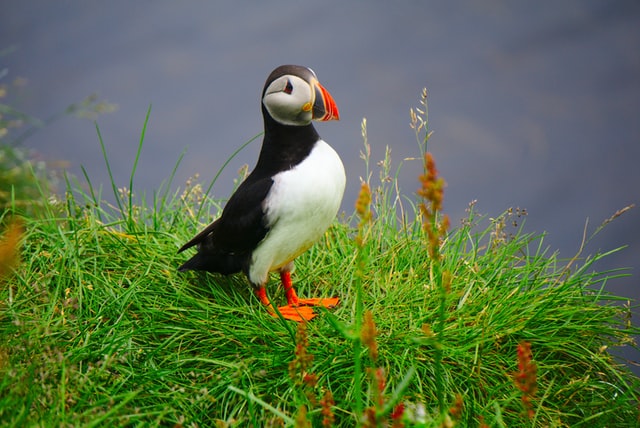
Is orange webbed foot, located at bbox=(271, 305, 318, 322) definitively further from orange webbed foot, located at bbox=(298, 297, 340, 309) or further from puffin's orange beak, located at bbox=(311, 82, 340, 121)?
puffin's orange beak, located at bbox=(311, 82, 340, 121)

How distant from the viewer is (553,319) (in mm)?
3840

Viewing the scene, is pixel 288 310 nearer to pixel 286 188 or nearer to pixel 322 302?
pixel 322 302

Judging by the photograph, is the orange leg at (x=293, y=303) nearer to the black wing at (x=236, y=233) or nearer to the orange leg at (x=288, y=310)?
the orange leg at (x=288, y=310)

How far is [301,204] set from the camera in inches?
137

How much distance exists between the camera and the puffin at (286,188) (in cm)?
342

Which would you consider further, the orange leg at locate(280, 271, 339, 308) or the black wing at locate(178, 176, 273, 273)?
the orange leg at locate(280, 271, 339, 308)

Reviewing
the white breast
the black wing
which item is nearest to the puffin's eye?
the white breast

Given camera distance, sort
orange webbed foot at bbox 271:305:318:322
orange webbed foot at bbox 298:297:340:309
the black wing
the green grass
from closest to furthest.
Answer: the green grass
the black wing
orange webbed foot at bbox 271:305:318:322
orange webbed foot at bbox 298:297:340:309

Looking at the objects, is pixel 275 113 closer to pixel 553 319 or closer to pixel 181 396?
pixel 181 396

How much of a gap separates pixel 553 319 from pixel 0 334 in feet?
9.91

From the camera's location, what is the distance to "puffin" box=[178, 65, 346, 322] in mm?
3422

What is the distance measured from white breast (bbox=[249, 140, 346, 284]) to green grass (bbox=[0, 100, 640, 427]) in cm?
35

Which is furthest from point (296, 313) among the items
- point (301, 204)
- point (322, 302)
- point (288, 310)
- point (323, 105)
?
point (323, 105)

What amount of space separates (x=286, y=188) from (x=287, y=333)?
771 millimetres
